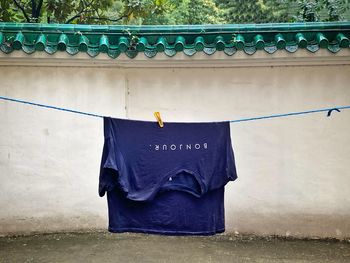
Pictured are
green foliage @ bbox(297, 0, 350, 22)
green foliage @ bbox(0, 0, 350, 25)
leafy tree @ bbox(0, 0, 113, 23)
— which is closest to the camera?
green foliage @ bbox(297, 0, 350, 22)

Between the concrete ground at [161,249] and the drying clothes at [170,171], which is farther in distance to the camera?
the concrete ground at [161,249]

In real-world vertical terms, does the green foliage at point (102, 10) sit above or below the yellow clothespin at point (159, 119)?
above

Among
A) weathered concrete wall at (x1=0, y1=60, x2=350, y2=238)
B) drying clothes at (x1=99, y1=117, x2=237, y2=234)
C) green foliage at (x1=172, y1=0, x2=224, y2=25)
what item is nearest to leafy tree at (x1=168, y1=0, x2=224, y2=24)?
green foliage at (x1=172, y1=0, x2=224, y2=25)

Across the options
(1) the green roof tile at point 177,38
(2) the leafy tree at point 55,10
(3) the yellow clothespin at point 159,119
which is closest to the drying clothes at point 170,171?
(3) the yellow clothespin at point 159,119

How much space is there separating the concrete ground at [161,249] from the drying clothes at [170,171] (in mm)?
974

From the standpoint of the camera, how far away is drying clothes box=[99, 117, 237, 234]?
490cm

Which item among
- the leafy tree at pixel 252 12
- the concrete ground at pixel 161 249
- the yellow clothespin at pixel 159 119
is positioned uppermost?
the leafy tree at pixel 252 12

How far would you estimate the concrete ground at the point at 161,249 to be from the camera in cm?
573

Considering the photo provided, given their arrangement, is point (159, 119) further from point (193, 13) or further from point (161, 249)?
point (193, 13)

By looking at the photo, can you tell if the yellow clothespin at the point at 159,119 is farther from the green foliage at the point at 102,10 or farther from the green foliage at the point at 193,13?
the green foliage at the point at 193,13

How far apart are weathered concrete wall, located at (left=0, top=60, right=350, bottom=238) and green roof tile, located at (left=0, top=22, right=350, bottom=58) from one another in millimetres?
608

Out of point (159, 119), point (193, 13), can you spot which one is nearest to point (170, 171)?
point (159, 119)

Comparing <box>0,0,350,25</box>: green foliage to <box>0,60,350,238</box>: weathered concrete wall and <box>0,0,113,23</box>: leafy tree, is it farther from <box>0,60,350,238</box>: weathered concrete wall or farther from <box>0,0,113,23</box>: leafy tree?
<box>0,60,350,238</box>: weathered concrete wall

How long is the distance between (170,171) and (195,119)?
1.58 metres
